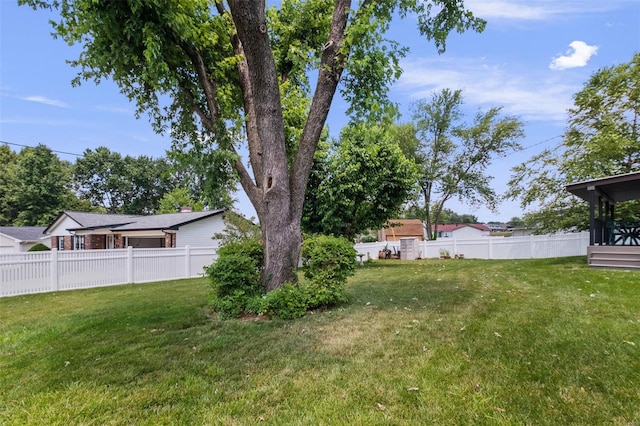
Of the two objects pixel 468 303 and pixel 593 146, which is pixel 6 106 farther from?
pixel 593 146

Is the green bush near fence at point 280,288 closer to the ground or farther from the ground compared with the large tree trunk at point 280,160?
closer to the ground

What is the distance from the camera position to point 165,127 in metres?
7.32

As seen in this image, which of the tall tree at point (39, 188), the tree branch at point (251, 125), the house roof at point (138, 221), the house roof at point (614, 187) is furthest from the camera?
the tall tree at point (39, 188)

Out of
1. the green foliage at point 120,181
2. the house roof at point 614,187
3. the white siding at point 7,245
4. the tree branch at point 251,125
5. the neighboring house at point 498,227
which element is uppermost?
the green foliage at point 120,181

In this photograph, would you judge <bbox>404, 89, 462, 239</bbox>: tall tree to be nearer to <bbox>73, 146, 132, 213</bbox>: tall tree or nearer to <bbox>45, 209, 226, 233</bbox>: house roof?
<bbox>45, 209, 226, 233</bbox>: house roof

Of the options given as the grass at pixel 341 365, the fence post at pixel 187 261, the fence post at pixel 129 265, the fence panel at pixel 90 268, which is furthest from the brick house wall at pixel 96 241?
the grass at pixel 341 365

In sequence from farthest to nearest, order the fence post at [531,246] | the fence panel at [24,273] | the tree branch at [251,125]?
the fence post at [531,246] < the fence panel at [24,273] < the tree branch at [251,125]

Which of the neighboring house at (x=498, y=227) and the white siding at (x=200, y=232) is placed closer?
the white siding at (x=200, y=232)

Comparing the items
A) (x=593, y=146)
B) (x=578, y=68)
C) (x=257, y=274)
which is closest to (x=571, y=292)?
(x=257, y=274)

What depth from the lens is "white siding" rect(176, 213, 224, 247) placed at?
56.2 ft

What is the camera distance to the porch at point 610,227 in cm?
967

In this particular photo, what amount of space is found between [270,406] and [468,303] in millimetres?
4340

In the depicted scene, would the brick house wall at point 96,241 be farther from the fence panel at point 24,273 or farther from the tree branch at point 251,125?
the tree branch at point 251,125

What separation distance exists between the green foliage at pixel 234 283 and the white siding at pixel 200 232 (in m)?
12.5
